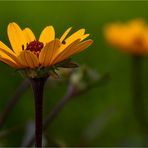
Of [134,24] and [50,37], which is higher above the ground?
[50,37]

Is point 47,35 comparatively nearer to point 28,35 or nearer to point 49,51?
point 28,35

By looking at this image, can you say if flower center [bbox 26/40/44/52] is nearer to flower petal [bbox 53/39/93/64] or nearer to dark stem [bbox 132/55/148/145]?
flower petal [bbox 53/39/93/64]

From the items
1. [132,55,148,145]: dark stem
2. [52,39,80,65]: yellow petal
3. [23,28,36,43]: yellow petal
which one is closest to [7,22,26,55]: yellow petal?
[23,28,36,43]: yellow petal

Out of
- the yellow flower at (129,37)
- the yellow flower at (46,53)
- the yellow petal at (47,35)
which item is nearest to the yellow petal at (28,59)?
the yellow flower at (46,53)

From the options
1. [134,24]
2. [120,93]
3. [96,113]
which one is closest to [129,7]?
[134,24]

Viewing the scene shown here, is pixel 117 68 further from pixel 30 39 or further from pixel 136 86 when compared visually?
pixel 30 39

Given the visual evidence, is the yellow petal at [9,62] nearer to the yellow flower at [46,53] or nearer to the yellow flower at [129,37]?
the yellow flower at [46,53]

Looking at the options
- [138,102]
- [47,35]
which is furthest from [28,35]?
[138,102]
